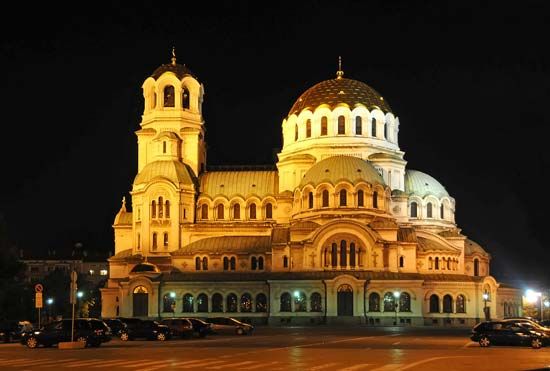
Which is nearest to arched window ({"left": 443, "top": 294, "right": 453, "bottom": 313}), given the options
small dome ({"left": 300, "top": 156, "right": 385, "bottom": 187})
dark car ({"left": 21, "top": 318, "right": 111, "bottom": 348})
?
small dome ({"left": 300, "top": 156, "right": 385, "bottom": 187})

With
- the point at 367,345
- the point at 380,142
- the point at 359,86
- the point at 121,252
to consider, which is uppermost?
the point at 359,86

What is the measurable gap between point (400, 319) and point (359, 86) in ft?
90.2

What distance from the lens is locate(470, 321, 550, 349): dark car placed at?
155 feet

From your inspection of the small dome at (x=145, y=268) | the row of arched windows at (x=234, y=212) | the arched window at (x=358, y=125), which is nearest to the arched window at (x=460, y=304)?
the arched window at (x=358, y=125)

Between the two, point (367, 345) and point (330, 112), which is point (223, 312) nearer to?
point (330, 112)

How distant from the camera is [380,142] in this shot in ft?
337

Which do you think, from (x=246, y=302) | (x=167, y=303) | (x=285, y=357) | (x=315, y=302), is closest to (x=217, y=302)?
(x=246, y=302)

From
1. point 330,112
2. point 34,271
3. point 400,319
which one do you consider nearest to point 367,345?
point 400,319

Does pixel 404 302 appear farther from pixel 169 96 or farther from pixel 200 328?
pixel 200 328

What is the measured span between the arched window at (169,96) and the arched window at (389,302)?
3176 cm

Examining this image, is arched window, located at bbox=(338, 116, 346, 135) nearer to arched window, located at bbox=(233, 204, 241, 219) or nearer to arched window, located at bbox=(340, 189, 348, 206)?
arched window, located at bbox=(340, 189, 348, 206)

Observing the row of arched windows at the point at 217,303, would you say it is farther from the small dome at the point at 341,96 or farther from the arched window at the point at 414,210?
the small dome at the point at 341,96

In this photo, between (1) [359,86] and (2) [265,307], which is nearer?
(2) [265,307]

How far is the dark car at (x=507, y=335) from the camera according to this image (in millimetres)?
47250
